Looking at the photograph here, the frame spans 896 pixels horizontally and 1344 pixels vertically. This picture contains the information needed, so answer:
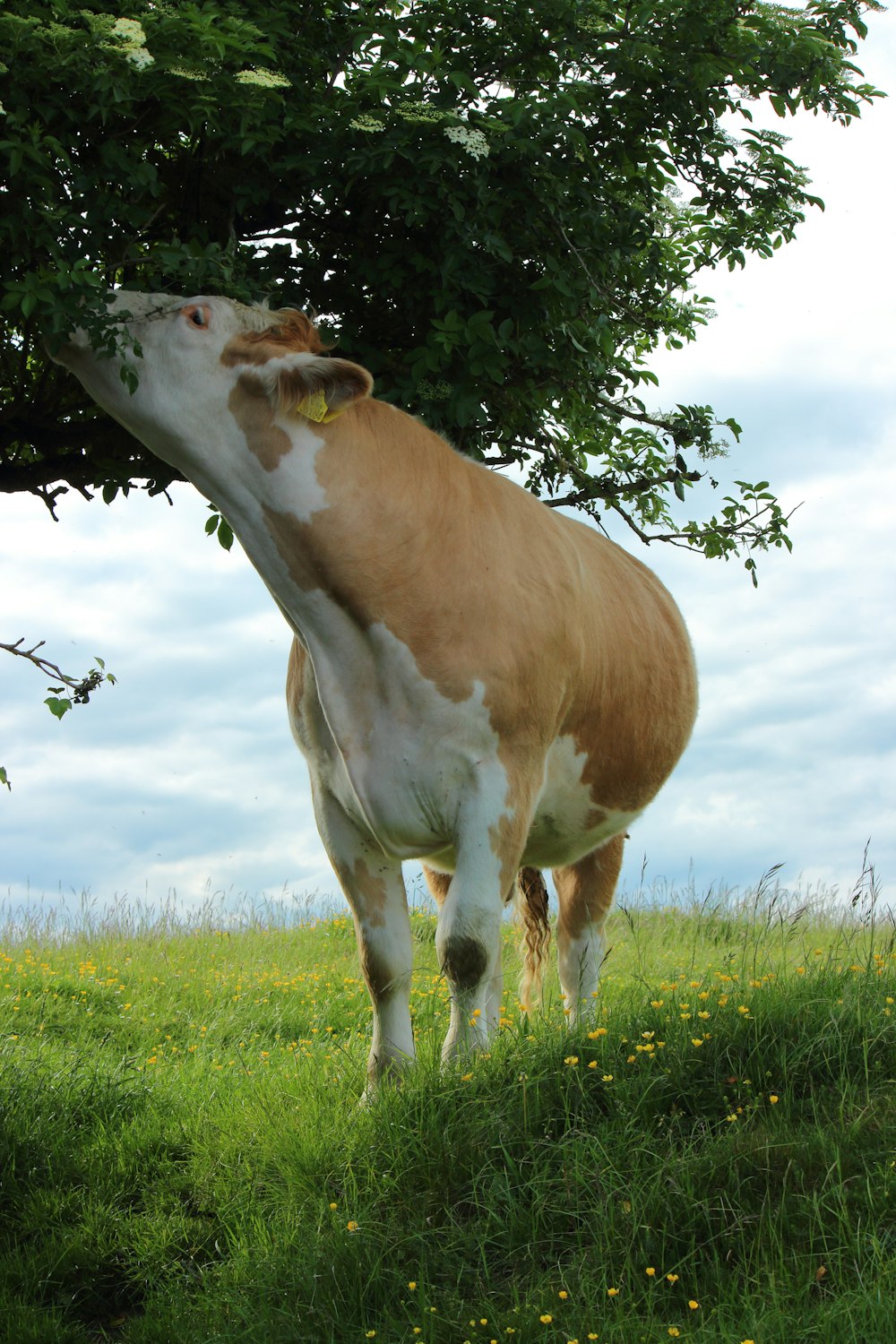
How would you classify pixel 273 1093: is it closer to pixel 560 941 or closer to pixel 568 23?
pixel 560 941

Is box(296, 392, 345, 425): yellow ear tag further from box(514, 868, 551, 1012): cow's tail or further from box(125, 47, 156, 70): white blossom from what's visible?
box(514, 868, 551, 1012): cow's tail

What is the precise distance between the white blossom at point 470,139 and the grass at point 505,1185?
3514mm

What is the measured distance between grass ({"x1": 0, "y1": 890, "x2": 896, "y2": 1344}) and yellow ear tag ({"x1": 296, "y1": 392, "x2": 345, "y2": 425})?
8.62 ft

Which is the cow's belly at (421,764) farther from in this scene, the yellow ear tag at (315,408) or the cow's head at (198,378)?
the cow's head at (198,378)

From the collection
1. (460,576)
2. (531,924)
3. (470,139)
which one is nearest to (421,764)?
(460,576)

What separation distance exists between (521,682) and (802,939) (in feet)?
22.6

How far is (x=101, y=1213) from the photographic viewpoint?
5410 millimetres

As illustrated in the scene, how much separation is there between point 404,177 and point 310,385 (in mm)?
1139

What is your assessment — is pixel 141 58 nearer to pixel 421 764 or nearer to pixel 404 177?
pixel 404 177

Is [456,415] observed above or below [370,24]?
below

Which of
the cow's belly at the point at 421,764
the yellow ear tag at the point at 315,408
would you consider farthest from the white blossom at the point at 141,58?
the cow's belly at the point at 421,764

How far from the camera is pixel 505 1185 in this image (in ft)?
14.6

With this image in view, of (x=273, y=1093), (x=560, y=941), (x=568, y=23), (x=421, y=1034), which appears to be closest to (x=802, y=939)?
(x=560, y=941)

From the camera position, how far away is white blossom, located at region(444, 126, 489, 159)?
544 cm
